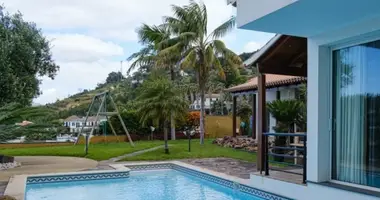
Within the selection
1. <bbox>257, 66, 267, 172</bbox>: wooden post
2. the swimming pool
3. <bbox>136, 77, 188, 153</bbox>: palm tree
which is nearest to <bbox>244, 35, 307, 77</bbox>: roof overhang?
<bbox>257, 66, 267, 172</bbox>: wooden post

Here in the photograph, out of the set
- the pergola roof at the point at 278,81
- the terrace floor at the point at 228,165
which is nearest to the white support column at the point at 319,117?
the terrace floor at the point at 228,165

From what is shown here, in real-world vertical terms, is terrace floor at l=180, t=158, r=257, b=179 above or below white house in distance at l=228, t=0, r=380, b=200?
below

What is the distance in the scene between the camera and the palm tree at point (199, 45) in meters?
20.6

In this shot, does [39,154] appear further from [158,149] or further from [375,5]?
[375,5]

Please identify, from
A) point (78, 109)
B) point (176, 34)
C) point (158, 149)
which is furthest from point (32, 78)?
point (78, 109)

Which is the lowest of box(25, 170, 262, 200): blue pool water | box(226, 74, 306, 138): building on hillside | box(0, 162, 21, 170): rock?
box(25, 170, 262, 200): blue pool water

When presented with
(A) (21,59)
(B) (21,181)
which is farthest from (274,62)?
(A) (21,59)

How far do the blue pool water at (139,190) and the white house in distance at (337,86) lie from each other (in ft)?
7.85

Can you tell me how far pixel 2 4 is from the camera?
15.5m

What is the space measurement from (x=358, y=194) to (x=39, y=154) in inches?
560

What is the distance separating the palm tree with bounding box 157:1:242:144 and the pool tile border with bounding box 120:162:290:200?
7616mm

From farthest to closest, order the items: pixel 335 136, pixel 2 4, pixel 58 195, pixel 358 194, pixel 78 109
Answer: pixel 78 109 < pixel 2 4 < pixel 58 195 < pixel 335 136 < pixel 358 194

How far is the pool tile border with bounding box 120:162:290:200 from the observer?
8.85 meters

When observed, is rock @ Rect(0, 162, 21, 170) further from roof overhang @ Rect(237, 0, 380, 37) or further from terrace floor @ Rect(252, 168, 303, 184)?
roof overhang @ Rect(237, 0, 380, 37)
